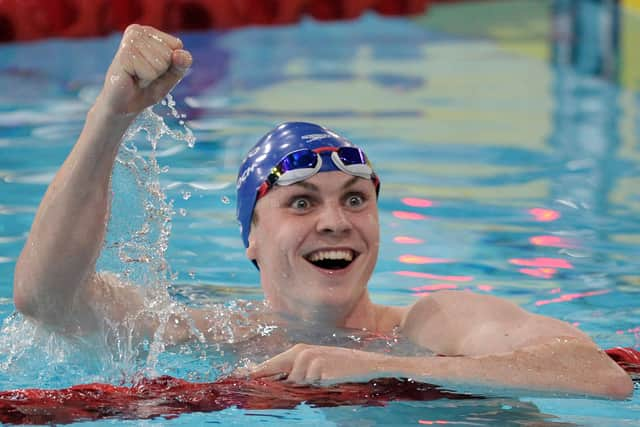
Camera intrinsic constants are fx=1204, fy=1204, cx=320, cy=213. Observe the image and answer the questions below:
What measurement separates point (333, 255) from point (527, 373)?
70 centimetres

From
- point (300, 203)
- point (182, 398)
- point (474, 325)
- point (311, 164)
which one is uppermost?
point (311, 164)

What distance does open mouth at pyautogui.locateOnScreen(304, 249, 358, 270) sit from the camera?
3.48 meters

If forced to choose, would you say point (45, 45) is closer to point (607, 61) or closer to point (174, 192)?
point (607, 61)

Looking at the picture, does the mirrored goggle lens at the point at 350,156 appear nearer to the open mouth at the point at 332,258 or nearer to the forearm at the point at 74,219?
the open mouth at the point at 332,258

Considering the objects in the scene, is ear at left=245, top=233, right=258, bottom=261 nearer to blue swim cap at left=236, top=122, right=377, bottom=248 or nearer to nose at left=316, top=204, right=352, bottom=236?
blue swim cap at left=236, top=122, right=377, bottom=248

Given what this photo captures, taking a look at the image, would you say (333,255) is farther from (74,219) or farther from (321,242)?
(74,219)

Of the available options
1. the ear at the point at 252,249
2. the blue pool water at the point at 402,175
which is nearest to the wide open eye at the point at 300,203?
the ear at the point at 252,249

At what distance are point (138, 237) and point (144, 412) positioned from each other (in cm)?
75

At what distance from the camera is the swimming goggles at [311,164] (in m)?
3.57

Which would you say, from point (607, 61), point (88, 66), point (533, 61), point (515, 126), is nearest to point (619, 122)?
point (515, 126)

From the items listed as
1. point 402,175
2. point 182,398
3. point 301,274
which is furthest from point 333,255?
point 402,175

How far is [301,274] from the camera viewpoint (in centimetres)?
353

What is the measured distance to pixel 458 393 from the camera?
125 inches

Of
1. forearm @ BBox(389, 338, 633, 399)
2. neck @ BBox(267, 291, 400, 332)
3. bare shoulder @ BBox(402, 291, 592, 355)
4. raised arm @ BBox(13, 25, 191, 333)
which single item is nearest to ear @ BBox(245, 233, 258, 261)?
neck @ BBox(267, 291, 400, 332)
